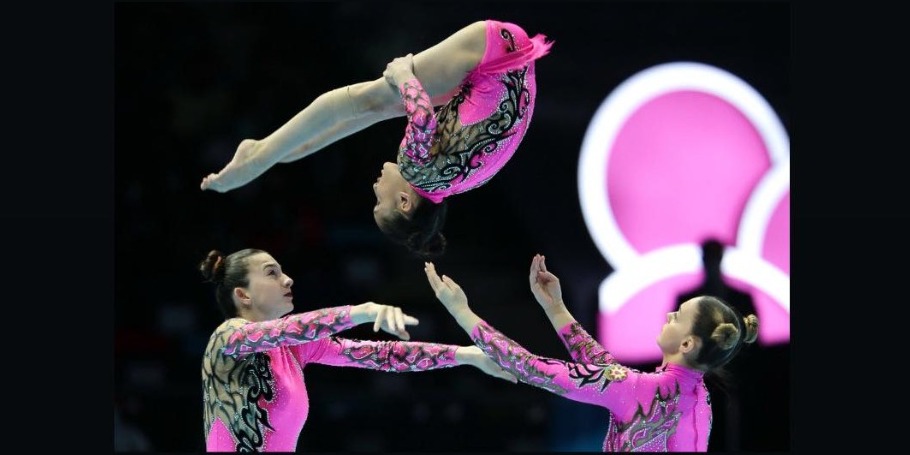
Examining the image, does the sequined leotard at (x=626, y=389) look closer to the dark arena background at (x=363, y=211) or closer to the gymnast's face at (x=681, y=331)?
the gymnast's face at (x=681, y=331)

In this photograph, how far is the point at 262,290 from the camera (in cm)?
407

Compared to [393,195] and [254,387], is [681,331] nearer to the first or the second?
[393,195]

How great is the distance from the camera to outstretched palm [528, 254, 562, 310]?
164 inches

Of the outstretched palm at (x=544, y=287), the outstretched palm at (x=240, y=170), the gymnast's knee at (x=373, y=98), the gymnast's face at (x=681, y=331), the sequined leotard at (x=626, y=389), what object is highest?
the gymnast's knee at (x=373, y=98)

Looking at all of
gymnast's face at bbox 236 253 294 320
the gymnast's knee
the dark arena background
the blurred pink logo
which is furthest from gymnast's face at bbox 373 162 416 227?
the blurred pink logo

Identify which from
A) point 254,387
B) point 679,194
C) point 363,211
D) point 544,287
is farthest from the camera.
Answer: point 679,194

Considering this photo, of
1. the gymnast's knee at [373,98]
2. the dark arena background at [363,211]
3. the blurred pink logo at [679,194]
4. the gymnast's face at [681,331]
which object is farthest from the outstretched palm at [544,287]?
the blurred pink logo at [679,194]

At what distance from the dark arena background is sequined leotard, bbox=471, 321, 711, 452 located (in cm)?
197

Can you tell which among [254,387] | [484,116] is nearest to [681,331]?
[484,116]

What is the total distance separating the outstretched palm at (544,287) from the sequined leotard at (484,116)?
42 cm

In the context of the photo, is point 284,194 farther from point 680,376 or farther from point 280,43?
point 680,376

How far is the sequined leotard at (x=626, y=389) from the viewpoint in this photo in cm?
373

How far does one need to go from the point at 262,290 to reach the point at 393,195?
0.54 metres

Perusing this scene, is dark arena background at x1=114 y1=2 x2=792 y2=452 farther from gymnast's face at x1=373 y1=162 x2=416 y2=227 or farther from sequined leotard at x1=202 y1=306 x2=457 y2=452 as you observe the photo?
sequined leotard at x1=202 y1=306 x2=457 y2=452
